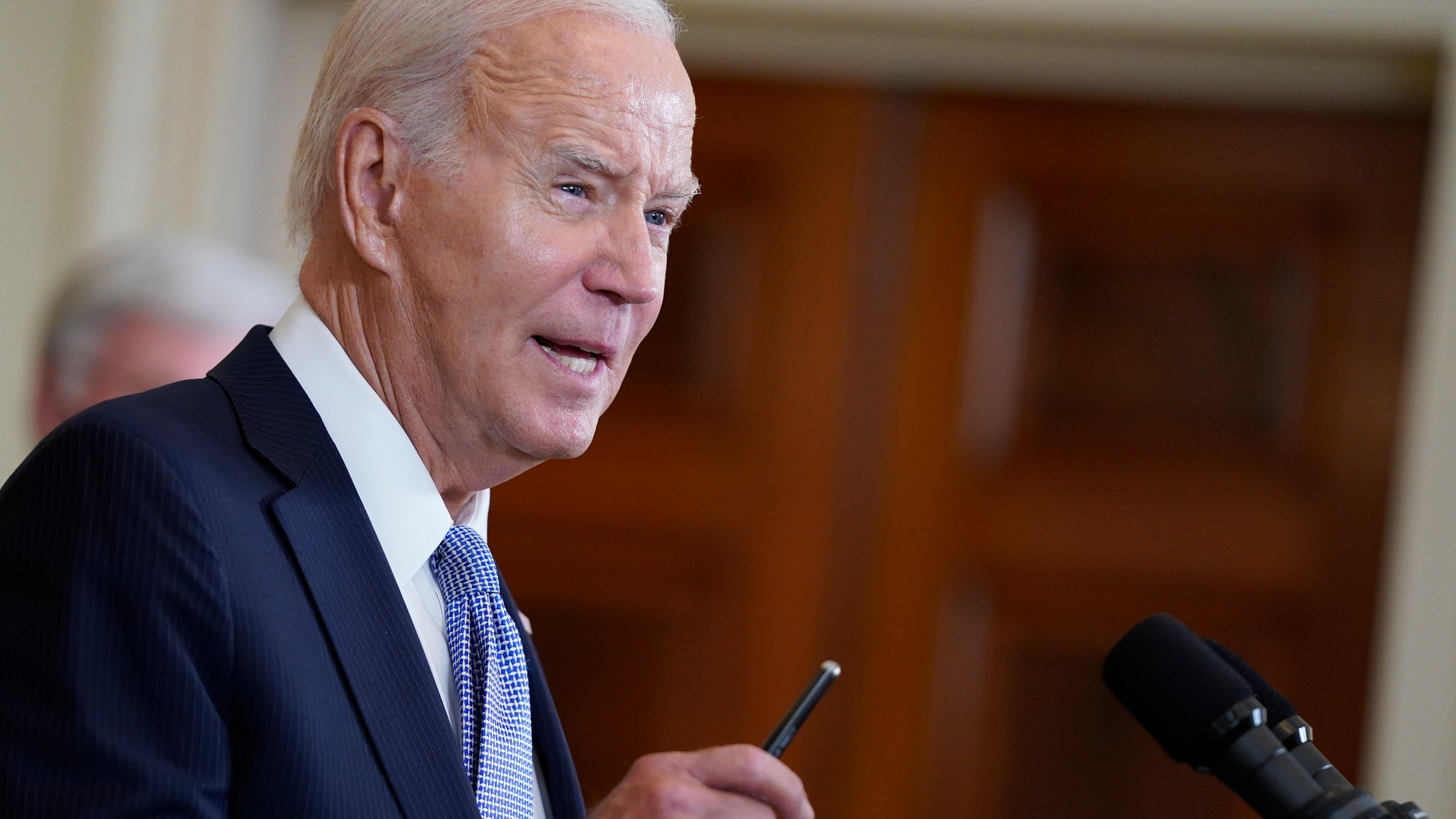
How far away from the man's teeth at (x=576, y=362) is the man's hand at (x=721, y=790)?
1.07 feet

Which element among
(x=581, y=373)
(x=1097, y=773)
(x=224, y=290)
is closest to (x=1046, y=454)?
(x=1097, y=773)

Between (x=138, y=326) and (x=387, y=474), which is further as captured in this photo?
(x=138, y=326)

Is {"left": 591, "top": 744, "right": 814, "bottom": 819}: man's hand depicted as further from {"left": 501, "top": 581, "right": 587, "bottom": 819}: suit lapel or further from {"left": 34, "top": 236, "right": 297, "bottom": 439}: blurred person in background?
{"left": 34, "top": 236, "right": 297, "bottom": 439}: blurred person in background

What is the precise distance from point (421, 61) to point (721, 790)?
0.64m

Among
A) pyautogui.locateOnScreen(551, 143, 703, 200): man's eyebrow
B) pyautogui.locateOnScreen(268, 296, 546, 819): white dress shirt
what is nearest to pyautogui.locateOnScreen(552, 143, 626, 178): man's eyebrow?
pyautogui.locateOnScreen(551, 143, 703, 200): man's eyebrow

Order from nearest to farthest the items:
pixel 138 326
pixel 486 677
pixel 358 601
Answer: pixel 358 601
pixel 486 677
pixel 138 326

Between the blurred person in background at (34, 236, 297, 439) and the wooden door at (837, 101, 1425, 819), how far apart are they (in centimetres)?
158

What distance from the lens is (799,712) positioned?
1117mm

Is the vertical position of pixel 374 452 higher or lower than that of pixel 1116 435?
higher

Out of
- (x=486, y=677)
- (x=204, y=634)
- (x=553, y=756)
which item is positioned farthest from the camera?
(x=553, y=756)

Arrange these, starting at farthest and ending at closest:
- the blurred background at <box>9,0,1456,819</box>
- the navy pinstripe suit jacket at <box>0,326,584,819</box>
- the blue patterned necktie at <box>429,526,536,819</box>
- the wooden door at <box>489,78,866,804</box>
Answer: the wooden door at <box>489,78,866,804</box>, the blurred background at <box>9,0,1456,819</box>, the blue patterned necktie at <box>429,526,536,819</box>, the navy pinstripe suit jacket at <box>0,326,584,819</box>

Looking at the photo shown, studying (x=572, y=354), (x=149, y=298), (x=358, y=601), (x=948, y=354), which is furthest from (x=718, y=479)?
(x=358, y=601)

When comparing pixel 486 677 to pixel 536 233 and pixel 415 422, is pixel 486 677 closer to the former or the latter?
pixel 415 422

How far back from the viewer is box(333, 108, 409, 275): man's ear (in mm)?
1131
